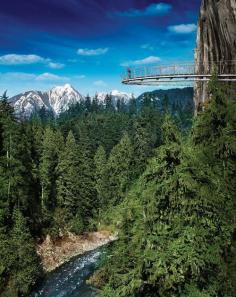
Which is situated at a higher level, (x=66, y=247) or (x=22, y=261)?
(x=22, y=261)

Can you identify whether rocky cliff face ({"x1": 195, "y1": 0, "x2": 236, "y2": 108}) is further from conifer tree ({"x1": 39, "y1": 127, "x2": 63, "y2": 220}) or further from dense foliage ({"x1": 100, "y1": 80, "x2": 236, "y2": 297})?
conifer tree ({"x1": 39, "y1": 127, "x2": 63, "y2": 220})

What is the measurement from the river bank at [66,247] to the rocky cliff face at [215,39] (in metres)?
31.0

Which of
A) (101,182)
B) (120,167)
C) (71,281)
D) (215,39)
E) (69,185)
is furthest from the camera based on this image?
(101,182)

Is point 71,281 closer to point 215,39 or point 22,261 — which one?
point 22,261

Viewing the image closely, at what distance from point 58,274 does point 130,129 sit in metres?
85.9

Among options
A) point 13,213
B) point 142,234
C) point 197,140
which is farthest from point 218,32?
point 13,213

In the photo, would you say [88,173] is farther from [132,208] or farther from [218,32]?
[132,208]

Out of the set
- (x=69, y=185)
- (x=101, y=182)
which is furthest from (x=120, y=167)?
(x=69, y=185)

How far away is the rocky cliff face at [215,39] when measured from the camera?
34241 millimetres

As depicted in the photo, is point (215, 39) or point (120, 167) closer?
point (215, 39)

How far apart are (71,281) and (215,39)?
98.5 ft

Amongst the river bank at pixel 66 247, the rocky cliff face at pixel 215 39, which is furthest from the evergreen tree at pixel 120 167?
the rocky cliff face at pixel 215 39

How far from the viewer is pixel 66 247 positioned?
64688 mm

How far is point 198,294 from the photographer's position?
17297 mm
